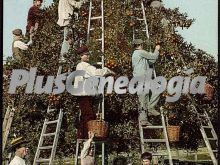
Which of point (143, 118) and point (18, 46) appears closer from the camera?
point (143, 118)

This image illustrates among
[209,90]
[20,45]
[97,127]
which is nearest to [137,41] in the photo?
[209,90]

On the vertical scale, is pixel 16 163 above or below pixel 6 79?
below

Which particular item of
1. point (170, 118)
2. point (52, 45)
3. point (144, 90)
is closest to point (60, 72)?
point (52, 45)

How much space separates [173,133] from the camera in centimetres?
955

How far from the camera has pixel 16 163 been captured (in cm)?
727

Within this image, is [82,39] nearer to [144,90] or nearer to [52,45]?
[52,45]

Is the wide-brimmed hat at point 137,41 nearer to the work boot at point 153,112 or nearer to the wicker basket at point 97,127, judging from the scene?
the work boot at point 153,112

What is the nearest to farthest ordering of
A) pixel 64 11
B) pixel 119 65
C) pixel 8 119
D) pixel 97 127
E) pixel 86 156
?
pixel 86 156 → pixel 97 127 → pixel 119 65 → pixel 8 119 → pixel 64 11

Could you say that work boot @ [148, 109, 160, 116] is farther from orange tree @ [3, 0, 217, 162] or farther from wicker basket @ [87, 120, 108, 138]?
wicker basket @ [87, 120, 108, 138]

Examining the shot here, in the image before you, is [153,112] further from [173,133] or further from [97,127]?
[97,127]

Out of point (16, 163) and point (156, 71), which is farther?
point (156, 71)

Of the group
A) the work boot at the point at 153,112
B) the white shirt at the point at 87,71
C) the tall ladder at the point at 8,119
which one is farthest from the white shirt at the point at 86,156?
the tall ladder at the point at 8,119

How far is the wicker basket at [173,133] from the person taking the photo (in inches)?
375

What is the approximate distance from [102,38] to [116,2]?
0.91 meters
